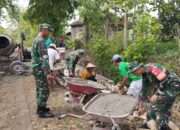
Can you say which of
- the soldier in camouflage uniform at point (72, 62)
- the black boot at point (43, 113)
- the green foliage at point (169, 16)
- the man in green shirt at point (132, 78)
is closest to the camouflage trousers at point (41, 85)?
the black boot at point (43, 113)

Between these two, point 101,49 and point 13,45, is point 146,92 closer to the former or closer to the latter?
point 101,49

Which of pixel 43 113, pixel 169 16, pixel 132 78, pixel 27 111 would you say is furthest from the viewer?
pixel 169 16

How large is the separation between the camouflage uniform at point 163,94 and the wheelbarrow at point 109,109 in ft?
1.44

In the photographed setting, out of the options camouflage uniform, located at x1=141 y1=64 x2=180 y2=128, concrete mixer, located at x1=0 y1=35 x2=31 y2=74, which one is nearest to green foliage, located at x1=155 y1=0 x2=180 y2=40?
concrete mixer, located at x1=0 y1=35 x2=31 y2=74

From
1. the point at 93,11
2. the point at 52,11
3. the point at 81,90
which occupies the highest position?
the point at 52,11

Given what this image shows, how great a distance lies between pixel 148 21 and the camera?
1315cm

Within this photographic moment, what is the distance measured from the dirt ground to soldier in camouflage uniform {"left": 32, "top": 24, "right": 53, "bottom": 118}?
16.7 inches

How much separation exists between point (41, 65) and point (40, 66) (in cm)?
3

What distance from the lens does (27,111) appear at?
9.10m

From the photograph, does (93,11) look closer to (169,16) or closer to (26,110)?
(169,16)

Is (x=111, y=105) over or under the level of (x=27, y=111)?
over

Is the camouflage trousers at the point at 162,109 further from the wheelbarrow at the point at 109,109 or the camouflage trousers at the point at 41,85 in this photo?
the camouflage trousers at the point at 41,85

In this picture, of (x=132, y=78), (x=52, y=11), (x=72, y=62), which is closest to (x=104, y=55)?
(x=72, y=62)

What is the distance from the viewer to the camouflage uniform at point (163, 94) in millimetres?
6297
